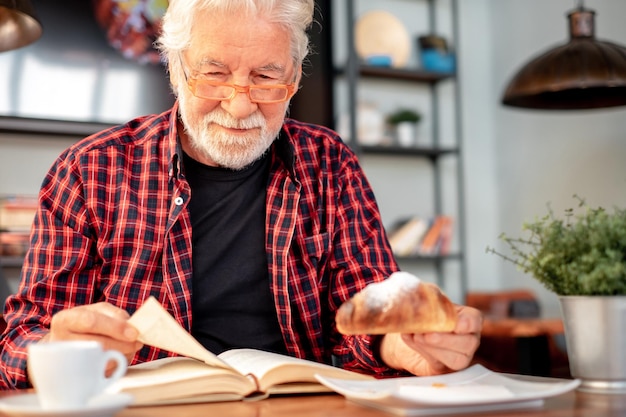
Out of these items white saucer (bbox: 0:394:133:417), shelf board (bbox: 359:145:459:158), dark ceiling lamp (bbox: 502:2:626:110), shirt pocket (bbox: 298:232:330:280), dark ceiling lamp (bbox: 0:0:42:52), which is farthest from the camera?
shelf board (bbox: 359:145:459:158)

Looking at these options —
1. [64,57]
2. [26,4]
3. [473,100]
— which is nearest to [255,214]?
[26,4]

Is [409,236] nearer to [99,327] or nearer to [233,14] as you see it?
[233,14]

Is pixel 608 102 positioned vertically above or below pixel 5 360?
above

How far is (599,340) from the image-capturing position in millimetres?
1020

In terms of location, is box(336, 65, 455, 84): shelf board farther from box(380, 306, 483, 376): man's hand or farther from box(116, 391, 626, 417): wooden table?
box(116, 391, 626, 417): wooden table

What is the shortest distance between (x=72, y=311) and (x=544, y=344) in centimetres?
200

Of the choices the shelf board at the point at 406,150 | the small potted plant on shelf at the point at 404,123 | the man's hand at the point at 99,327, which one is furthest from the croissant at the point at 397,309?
the small potted plant on shelf at the point at 404,123

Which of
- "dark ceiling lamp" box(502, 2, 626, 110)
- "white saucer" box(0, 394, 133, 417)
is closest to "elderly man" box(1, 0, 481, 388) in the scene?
"white saucer" box(0, 394, 133, 417)

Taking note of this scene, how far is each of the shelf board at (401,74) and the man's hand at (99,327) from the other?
324 cm

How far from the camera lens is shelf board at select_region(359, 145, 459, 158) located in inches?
163

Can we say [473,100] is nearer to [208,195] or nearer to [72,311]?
[208,195]

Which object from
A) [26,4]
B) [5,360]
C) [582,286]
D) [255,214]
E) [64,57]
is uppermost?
[64,57]

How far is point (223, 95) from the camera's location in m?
1.43

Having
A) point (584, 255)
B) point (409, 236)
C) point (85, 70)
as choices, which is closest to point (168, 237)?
point (584, 255)
